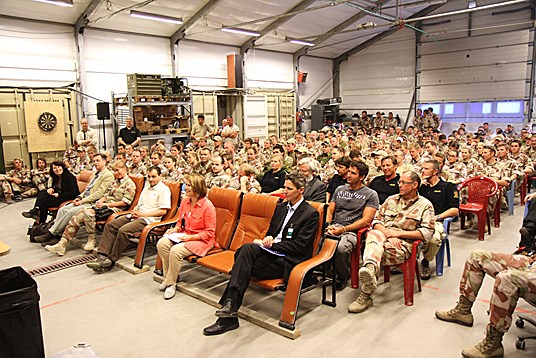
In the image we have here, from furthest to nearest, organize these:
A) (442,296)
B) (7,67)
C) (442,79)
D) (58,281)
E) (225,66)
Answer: (442,79), (225,66), (7,67), (58,281), (442,296)

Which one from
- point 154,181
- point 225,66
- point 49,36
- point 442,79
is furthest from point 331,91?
point 154,181

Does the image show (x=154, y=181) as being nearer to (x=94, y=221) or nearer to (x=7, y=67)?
(x=94, y=221)

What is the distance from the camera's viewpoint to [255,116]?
1535cm

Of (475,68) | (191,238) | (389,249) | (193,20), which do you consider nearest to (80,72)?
(193,20)

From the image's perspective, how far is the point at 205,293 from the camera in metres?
3.92

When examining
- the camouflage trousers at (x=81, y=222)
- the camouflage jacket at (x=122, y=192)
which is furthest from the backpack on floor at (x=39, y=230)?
the camouflage jacket at (x=122, y=192)

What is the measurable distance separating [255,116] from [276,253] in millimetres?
12260

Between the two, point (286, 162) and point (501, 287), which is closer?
point (501, 287)

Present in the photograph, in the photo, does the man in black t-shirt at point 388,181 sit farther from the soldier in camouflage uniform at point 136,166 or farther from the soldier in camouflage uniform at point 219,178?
the soldier in camouflage uniform at point 136,166

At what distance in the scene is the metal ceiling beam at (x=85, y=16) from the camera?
9906 millimetres

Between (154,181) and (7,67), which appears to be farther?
(7,67)

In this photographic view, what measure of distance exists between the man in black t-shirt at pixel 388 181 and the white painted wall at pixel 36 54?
9188mm

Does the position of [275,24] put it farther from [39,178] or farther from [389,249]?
[389,249]

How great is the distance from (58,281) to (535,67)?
15.4 metres
